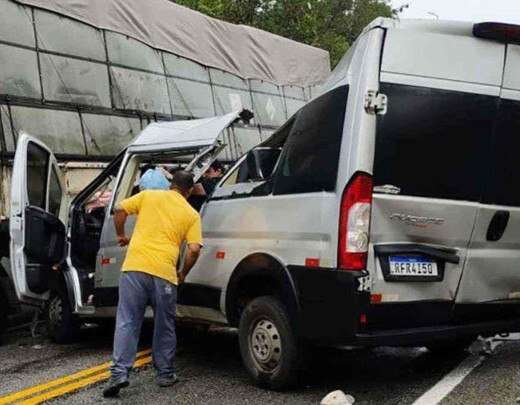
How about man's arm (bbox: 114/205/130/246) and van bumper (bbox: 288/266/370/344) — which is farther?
man's arm (bbox: 114/205/130/246)

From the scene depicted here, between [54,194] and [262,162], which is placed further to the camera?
[54,194]

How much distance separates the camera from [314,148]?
4691mm

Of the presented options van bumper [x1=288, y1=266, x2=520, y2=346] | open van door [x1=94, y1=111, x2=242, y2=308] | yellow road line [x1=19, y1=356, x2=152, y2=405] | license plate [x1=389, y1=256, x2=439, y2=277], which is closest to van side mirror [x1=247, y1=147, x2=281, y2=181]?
open van door [x1=94, y1=111, x2=242, y2=308]

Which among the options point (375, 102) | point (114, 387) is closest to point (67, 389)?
point (114, 387)

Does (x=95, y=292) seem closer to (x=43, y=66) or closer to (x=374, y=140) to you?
(x=374, y=140)

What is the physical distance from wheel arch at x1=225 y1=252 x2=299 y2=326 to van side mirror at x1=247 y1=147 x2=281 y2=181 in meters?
0.63

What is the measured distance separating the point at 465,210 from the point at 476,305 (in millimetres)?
658

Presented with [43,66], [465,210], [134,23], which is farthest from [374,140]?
[134,23]

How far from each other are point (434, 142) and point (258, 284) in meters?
1.56

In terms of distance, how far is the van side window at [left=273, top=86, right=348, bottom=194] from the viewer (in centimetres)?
450

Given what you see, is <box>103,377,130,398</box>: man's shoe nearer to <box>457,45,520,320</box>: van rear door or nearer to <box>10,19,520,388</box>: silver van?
<box>10,19,520,388</box>: silver van

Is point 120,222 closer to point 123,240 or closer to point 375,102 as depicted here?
point 123,240

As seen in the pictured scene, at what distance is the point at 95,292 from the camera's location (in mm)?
6422

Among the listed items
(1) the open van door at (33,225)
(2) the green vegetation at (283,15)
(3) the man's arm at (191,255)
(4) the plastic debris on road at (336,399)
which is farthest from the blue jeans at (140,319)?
(2) the green vegetation at (283,15)
